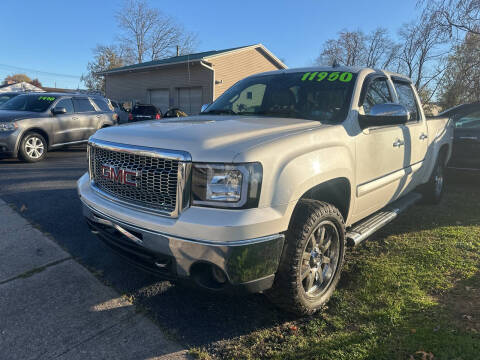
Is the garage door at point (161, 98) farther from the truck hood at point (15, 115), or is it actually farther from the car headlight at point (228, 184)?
the car headlight at point (228, 184)

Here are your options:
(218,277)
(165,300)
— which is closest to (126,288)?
(165,300)

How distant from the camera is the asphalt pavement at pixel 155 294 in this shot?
236cm

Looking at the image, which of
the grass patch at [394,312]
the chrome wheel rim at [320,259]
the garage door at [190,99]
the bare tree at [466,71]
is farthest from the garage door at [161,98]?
the chrome wheel rim at [320,259]

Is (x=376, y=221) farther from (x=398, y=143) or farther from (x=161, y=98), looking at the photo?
(x=161, y=98)

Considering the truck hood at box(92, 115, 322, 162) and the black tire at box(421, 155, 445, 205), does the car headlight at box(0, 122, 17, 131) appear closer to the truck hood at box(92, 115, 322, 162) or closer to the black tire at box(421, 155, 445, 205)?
the truck hood at box(92, 115, 322, 162)

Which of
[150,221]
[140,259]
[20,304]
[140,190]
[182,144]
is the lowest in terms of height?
[20,304]

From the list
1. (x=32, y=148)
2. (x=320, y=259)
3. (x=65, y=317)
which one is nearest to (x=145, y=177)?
(x=65, y=317)

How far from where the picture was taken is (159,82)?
21625mm

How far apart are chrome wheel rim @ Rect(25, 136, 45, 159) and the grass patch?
8.00 meters

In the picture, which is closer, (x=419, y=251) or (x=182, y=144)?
(x=182, y=144)

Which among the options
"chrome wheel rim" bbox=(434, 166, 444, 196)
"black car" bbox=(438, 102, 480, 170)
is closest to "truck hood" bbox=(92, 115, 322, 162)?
"chrome wheel rim" bbox=(434, 166, 444, 196)

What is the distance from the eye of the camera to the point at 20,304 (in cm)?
259

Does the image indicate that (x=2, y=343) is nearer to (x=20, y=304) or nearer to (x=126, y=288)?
(x=20, y=304)

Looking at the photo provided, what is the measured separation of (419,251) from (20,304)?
3820mm
